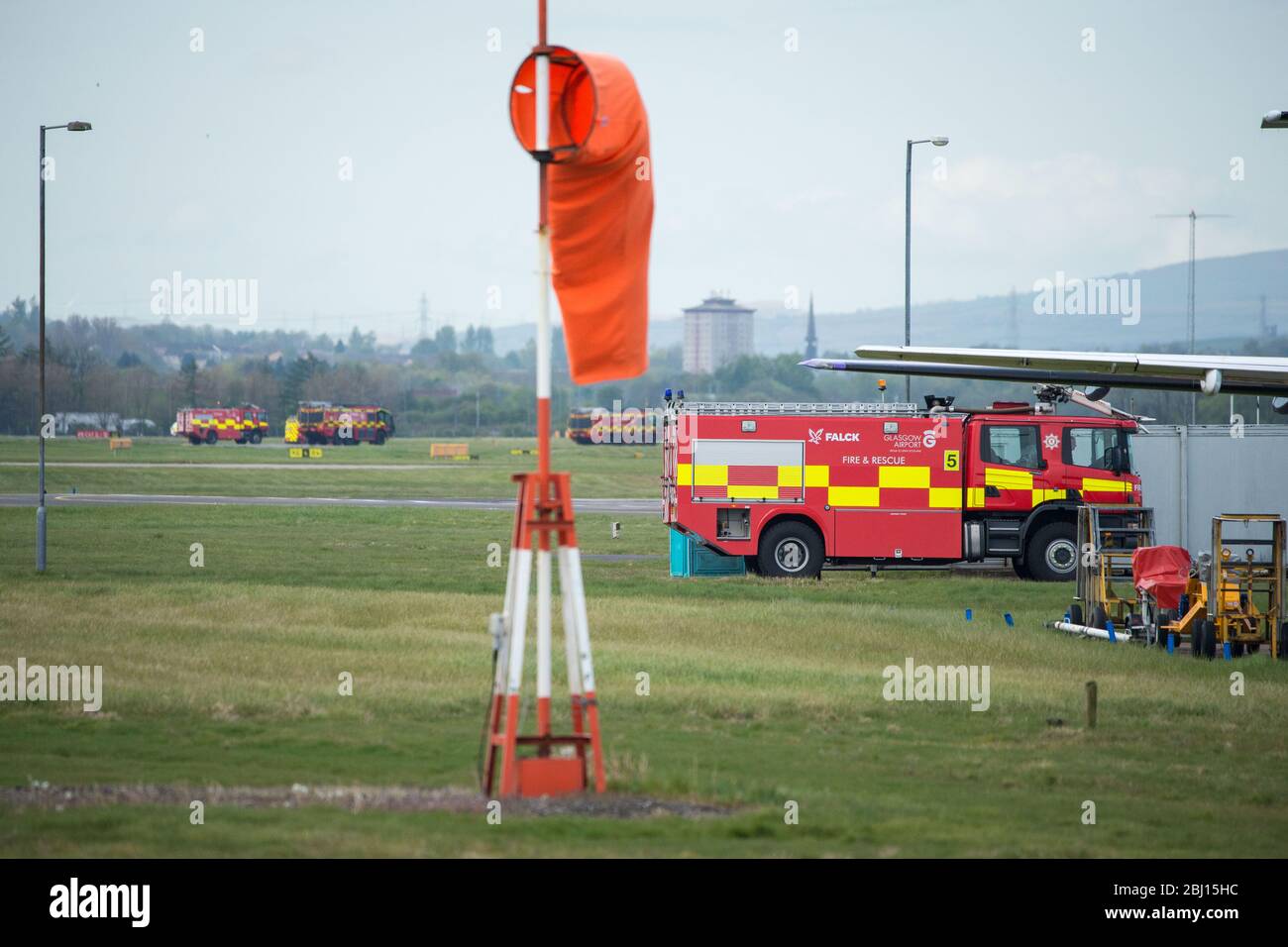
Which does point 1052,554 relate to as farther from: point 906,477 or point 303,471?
point 303,471

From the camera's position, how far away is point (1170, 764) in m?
12.0

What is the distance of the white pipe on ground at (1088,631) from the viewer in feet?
65.9

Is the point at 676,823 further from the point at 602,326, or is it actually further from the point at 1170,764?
the point at 1170,764

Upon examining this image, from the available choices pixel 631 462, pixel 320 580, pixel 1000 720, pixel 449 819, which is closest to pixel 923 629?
pixel 1000 720

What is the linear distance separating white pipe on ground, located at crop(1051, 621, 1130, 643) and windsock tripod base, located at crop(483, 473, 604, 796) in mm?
11945

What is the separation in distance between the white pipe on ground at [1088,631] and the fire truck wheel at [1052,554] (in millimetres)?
6713

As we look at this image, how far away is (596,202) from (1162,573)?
1248cm

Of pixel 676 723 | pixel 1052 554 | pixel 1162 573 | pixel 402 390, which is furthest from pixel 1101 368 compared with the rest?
pixel 402 390

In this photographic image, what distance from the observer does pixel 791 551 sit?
2711cm

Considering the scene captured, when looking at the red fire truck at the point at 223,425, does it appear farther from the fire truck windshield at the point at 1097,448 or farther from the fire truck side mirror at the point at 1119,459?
the fire truck side mirror at the point at 1119,459

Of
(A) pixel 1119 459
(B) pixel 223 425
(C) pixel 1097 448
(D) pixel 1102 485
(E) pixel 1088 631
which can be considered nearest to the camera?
(E) pixel 1088 631

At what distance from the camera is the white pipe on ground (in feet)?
65.9

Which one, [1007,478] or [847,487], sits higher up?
[1007,478]
